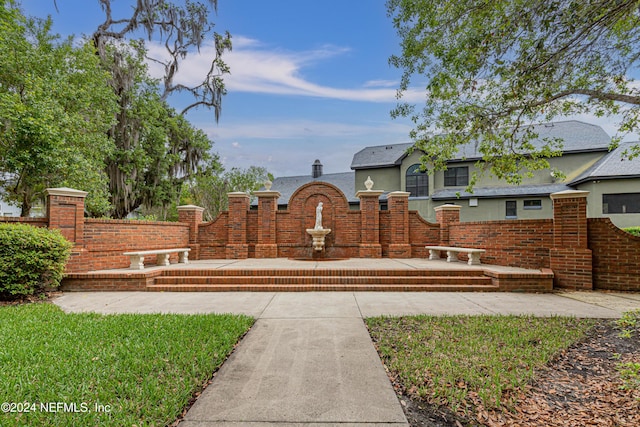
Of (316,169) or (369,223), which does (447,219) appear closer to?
(369,223)

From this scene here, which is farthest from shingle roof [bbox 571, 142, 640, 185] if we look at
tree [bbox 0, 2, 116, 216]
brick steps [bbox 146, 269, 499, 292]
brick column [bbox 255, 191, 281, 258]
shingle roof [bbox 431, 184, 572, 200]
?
tree [bbox 0, 2, 116, 216]

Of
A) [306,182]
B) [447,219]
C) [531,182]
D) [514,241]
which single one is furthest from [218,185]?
[531,182]

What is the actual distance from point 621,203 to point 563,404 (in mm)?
19753

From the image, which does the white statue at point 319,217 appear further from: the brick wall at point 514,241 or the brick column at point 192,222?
the brick wall at point 514,241

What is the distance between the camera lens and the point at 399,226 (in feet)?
37.9

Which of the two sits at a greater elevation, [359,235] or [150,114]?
[150,114]

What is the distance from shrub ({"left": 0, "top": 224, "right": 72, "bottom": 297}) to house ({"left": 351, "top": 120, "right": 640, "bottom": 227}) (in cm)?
1478

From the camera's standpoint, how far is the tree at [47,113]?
940cm

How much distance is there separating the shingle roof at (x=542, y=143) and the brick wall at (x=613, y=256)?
31.9 feet

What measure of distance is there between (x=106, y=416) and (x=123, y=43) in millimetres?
19685

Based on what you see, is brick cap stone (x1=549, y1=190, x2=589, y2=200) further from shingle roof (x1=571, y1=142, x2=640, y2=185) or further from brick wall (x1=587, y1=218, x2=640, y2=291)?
shingle roof (x1=571, y1=142, x2=640, y2=185)

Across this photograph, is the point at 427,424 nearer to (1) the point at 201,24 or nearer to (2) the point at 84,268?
(2) the point at 84,268

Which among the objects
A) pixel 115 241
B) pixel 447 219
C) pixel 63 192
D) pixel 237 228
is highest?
pixel 63 192

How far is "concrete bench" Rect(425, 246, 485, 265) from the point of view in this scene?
877 cm
